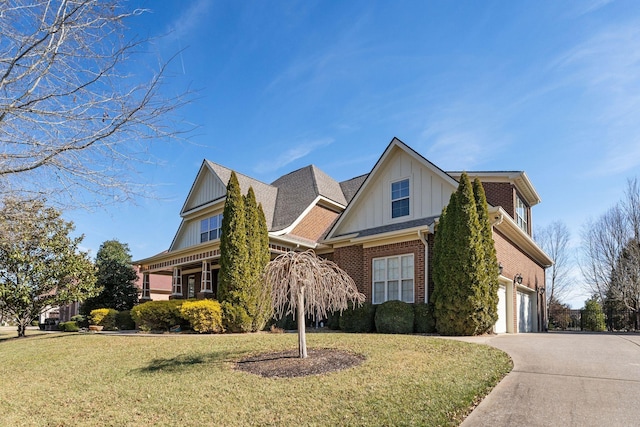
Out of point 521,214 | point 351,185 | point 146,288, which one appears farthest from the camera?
point 351,185

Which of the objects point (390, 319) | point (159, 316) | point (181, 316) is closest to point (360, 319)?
point (390, 319)

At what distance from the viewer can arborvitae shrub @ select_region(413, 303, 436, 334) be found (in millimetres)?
13281

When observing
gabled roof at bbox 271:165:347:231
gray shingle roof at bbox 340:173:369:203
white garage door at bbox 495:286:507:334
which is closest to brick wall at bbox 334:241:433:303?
white garage door at bbox 495:286:507:334

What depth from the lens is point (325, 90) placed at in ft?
41.0

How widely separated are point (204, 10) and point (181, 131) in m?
2.03

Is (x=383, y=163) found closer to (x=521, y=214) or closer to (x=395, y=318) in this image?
(x=395, y=318)

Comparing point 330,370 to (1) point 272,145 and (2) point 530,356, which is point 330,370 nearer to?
(2) point 530,356

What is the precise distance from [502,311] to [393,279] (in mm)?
4116

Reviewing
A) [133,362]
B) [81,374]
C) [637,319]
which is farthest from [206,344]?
[637,319]

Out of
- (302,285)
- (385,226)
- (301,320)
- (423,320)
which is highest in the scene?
(385,226)

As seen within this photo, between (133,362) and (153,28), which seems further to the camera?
(133,362)

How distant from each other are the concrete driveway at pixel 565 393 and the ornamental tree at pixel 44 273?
16.0 metres

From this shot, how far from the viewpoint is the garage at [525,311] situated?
17.8m

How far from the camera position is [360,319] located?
47.8ft
